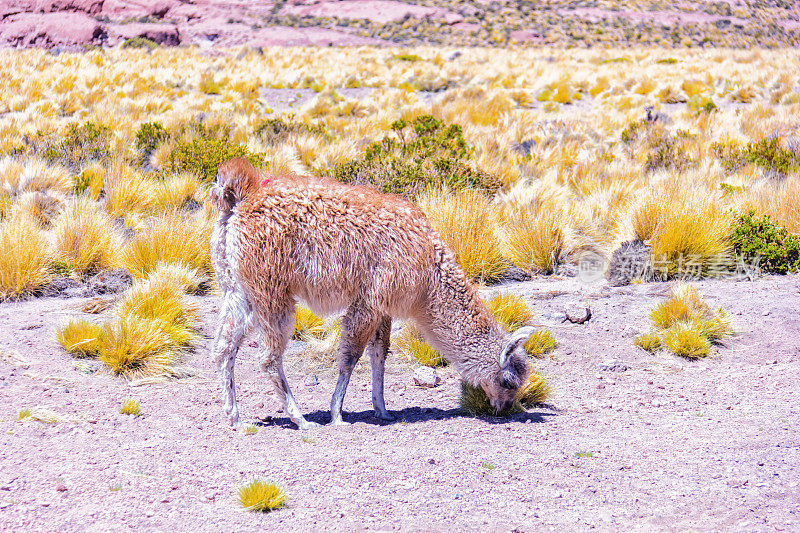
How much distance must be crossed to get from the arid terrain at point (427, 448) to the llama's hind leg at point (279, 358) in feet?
0.38

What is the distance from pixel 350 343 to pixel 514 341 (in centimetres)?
109

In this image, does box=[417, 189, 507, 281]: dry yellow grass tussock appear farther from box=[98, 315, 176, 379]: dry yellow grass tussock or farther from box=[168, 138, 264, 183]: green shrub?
box=[168, 138, 264, 183]: green shrub

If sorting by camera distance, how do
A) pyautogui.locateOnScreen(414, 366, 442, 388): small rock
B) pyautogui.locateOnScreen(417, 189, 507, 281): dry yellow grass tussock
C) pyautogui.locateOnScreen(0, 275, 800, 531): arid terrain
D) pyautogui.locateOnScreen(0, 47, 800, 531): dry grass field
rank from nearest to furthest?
1. pyautogui.locateOnScreen(0, 275, 800, 531): arid terrain
2. pyautogui.locateOnScreen(0, 47, 800, 531): dry grass field
3. pyautogui.locateOnScreen(414, 366, 442, 388): small rock
4. pyautogui.locateOnScreen(417, 189, 507, 281): dry yellow grass tussock

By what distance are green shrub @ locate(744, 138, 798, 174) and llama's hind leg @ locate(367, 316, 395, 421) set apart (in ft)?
30.0

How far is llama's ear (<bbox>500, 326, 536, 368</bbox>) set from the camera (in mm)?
4637

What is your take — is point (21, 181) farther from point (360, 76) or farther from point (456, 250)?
point (360, 76)

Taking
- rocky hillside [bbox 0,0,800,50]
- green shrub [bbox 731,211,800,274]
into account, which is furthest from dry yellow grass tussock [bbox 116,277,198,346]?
rocky hillside [bbox 0,0,800,50]

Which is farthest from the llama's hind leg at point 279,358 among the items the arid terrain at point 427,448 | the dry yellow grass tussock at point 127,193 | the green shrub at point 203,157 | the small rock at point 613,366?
the green shrub at point 203,157

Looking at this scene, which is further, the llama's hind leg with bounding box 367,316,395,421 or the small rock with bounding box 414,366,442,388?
the small rock with bounding box 414,366,442,388

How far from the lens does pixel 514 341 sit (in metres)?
4.63

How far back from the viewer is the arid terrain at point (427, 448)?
3580 millimetres

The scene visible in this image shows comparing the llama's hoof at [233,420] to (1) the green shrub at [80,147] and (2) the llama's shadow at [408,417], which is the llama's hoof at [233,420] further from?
(1) the green shrub at [80,147]

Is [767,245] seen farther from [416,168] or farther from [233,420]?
[233,420]

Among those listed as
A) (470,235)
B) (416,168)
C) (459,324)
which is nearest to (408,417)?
(459,324)
